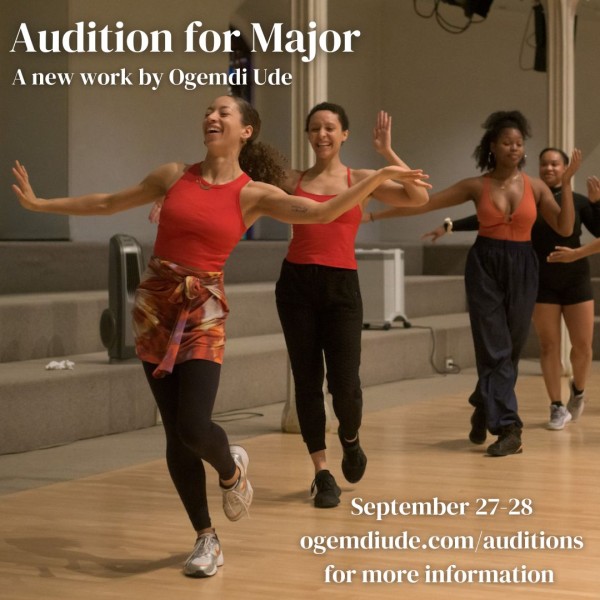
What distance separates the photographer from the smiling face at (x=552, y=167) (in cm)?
664

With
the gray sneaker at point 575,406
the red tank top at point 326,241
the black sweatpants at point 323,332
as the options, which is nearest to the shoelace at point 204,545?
the black sweatpants at point 323,332

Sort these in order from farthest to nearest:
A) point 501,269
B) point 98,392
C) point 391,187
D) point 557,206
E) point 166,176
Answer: point 98,392
point 557,206
point 501,269
point 391,187
point 166,176

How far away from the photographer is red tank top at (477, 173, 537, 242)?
5793mm

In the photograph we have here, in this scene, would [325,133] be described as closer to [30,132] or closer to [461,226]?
[461,226]

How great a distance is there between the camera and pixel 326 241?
15.4ft

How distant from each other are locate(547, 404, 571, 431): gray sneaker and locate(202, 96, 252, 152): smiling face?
363 cm

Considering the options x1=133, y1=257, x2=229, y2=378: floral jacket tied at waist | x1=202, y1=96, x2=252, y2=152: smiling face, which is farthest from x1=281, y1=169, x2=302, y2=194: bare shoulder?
x1=133, y1=257, x2=229, y2=378: floral jacket tied at waist

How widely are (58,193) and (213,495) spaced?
539cm

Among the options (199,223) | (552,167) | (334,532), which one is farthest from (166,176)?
(552,167)

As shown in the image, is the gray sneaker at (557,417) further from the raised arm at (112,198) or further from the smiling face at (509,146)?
the raised arm at (112,198)

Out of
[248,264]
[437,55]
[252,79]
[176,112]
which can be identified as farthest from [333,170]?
[437,55]

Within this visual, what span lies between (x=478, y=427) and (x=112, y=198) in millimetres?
2974

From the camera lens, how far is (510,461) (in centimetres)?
574

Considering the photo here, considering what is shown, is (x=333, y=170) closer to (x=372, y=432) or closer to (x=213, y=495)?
(x=213, y=495)
